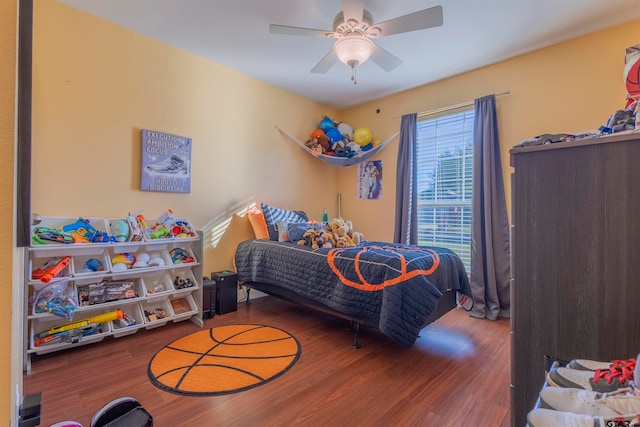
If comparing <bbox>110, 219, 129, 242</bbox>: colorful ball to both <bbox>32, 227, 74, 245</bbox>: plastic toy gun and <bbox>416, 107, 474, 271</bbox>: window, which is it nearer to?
<bbox>32, 227, 74, 245</bbox>: plastic toy gun

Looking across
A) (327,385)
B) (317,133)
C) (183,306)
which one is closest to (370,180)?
(317,133)

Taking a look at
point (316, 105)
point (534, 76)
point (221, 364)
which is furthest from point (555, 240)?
point (316, 105)

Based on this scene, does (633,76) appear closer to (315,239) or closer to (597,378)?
(597,378)

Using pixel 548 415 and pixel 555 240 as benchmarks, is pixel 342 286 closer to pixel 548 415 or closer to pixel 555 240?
pixel 555 240

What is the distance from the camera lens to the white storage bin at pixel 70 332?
1964 millimetres

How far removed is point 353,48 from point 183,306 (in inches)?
104

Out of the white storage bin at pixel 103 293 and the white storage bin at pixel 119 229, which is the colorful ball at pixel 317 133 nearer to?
the white storage bin at pixel 119 229

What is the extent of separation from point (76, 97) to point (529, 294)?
3.22 metres

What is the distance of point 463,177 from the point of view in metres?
3.34

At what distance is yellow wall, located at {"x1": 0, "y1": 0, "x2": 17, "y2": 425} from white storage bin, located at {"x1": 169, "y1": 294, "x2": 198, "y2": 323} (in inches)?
85.8

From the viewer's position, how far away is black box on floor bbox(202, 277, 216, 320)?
9.05 feet

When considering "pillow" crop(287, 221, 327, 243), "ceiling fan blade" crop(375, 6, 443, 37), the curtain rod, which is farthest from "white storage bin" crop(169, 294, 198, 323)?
the curtain rod

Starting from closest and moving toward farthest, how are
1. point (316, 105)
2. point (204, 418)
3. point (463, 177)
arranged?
point (204, 418)
point (463, 177)
point (316, 105)

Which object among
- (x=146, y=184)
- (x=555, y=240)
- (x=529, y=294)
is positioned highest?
(x=146, y=184)
